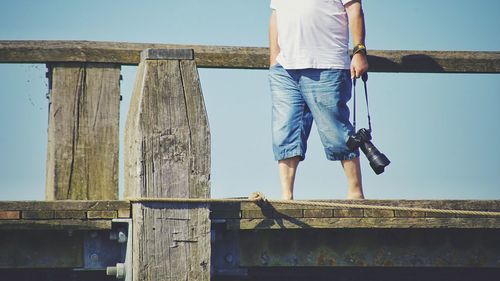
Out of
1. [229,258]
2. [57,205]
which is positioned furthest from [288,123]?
[57,205]

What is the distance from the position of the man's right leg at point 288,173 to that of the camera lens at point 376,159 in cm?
44

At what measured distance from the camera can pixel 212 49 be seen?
621cm

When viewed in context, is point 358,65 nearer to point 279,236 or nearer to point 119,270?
point 279,236

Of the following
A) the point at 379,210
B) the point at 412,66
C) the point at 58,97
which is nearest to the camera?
the point at 379,210

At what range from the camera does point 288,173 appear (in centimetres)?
607

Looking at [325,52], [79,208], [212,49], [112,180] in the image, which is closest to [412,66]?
[325,52]

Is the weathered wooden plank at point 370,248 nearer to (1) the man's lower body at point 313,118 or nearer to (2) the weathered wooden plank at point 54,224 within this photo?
(1) the man's lower body at point 313,118

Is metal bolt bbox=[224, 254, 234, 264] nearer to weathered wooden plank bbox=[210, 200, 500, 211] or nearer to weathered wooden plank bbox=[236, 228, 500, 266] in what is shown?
weathered wooden plank bbox=[236, 228, 500, 266]

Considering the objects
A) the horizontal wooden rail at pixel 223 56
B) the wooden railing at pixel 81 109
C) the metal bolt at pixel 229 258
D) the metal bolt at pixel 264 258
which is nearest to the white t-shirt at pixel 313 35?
the horizontal wooden rail at pixel 223 56

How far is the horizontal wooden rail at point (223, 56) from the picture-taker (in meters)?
5.88

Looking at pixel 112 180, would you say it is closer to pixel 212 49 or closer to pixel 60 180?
pixel 60 180

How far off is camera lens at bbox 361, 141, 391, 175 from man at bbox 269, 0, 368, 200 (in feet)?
0.45

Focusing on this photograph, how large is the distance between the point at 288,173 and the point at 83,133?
1.21 meters

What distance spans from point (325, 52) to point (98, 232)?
1.79m
